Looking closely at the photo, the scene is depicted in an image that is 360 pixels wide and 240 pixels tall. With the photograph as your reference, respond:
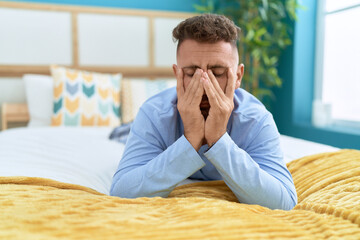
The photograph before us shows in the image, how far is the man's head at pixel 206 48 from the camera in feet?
3.43

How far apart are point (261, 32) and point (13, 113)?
2.22m

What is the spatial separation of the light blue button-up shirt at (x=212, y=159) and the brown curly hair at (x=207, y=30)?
0.75 ft

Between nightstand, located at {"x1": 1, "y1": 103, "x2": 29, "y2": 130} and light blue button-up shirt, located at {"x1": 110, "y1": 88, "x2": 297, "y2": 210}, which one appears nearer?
light blue button-up shirt, located at {"x1": 110, "y1": 88, "x2": 297, "y2": 210}

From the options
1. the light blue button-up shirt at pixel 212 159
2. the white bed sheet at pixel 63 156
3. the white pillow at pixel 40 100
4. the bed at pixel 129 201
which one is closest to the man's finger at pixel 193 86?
the light blue button-up shirt at pixel 212 159

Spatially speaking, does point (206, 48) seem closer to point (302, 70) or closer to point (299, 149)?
point (299, 149)

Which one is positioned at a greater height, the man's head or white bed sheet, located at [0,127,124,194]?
the man's head

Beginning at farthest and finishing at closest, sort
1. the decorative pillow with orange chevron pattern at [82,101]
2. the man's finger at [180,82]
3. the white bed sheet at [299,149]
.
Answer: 1. the decorative pillow with orange chevron pattern at [82,101]
2. the white bed sheet at [299,149]
3. the man's finger at [180,82]

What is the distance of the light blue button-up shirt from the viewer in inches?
37.0

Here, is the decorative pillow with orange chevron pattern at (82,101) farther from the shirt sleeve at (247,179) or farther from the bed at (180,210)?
the shirt sleeve at (247,179)

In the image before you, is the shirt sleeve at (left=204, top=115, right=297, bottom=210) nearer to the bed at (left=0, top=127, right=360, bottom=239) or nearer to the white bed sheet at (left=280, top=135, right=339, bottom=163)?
the bed at (left=0, top=127, right=360, bottom=239)

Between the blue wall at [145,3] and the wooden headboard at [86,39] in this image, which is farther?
the blue wall at [145,3]

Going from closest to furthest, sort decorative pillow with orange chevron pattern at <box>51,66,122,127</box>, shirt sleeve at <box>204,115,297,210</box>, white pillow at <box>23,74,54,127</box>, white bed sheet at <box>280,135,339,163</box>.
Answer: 1. shirt sleeve at <box>204,115,297,210</box>
2. white bed sheet at <box>280,135,339,163</box>
3. decorative pillow with orange chevron pattern at <box>51,66,122,127</box>
4. white pillow at <box>23,74,54,127</box>

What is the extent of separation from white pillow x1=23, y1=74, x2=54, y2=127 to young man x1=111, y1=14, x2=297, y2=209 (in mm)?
1788

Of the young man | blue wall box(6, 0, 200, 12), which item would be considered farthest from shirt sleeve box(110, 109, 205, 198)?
blue wall box(6, 0, 200, 12)
